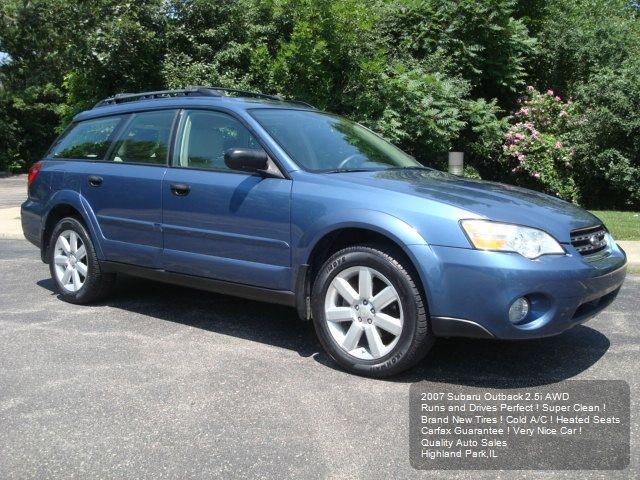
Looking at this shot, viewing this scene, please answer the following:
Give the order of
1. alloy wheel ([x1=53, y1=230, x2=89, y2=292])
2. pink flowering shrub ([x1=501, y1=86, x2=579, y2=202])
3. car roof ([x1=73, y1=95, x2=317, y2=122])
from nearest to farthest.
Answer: car roof ([x1=73, y1=95, x2=317, y2=122]) < alloy wheel ([x1=53, y1=230, x2=89, y2=292]) < pink flowering shrub ([x1=501, y1=86, x2=579, y2=202])

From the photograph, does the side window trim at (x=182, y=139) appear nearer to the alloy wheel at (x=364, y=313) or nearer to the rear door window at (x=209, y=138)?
the rear door window at (x=209, y=138)

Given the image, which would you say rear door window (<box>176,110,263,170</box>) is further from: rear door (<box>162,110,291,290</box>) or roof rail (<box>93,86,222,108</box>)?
roof rail (<box>93,86,222,108</box>)

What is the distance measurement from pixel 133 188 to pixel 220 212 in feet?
3.22

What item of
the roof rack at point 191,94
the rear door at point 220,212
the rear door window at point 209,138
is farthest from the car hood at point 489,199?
the roof rack at point 191,94

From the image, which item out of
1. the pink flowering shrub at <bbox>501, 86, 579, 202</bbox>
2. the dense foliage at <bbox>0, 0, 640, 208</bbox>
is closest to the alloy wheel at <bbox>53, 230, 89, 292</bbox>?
the dense foliage at <bbox>0, 0, 640, 208</bbox>

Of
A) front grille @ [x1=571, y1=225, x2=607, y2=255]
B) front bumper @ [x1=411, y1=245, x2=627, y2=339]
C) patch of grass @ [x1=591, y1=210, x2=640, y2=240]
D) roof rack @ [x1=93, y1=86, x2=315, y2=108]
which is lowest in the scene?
patch of grass @ [x1=591, y1=210, x2=640, y2=240]

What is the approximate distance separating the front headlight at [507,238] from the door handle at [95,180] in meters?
3.18

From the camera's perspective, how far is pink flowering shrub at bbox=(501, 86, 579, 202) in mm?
14570

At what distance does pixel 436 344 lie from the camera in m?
4.79

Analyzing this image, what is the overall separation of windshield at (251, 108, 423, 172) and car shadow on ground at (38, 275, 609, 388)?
4.25 ft

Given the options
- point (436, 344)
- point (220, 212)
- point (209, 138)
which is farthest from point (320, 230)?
point (209, 138)

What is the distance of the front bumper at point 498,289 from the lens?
3.67 metres

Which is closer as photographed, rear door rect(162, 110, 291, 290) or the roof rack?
rear door rect(162, 110, 291, 290)

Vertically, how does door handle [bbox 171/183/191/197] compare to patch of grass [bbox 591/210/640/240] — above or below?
above
